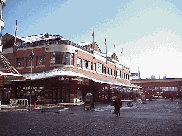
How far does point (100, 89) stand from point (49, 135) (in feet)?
125

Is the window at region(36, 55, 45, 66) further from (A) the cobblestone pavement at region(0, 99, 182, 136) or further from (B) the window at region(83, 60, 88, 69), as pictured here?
(A) the cobblestone pavement at region(0, 99, 182, 136)

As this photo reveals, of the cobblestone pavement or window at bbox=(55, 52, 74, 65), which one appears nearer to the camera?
the cobblestone pavement

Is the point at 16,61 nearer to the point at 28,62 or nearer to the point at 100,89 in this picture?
the point at 28,62

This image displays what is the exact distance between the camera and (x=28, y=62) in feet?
151

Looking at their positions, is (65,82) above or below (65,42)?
below

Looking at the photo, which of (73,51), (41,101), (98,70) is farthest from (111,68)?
(41,101)

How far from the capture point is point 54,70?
131 ft

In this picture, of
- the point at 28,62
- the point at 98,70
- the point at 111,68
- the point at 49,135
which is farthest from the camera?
the point at 111,68

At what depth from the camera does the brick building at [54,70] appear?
133 feet

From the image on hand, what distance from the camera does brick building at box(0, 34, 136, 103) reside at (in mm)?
40531

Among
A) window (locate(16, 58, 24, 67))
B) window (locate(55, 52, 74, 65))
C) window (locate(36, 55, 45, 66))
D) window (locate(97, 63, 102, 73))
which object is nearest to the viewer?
window (locate(55, 52, 74, 65))

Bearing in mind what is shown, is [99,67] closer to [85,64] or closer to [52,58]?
[85,64]

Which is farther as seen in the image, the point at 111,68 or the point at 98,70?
the point at 111,68

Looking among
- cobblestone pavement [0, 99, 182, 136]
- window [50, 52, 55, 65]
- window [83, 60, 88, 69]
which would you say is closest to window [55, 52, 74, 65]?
window [50, 52, 55, 65]
